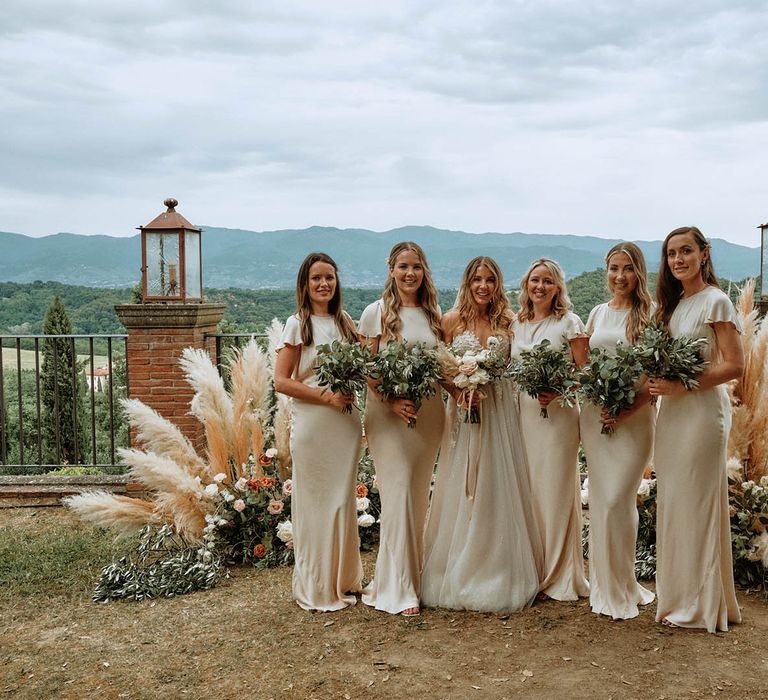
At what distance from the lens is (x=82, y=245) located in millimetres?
39188

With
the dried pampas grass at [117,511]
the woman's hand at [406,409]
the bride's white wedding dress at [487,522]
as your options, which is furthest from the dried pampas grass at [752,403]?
the dried pampas grass at [117,511]

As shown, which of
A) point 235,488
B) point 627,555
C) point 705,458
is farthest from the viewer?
point 235,488

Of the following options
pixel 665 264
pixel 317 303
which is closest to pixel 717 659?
pixel 665 264

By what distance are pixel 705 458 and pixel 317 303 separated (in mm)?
2509

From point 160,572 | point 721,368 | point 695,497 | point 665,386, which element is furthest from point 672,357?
point 160,572

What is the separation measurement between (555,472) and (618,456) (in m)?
0.44

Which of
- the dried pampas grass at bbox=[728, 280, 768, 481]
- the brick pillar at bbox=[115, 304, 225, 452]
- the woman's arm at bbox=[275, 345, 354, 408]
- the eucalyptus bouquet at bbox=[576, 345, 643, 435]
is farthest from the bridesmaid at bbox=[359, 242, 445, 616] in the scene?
the brick pillar at bbox=[115, 304, 225, 452]

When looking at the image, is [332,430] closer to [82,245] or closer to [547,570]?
[547,570]

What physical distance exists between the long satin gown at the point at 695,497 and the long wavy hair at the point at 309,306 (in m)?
1.99

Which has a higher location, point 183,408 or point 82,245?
point 82,245

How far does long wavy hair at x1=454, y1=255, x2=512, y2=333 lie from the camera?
512cm

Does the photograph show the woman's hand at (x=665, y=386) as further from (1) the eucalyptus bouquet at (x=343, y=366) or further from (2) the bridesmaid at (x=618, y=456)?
(1) the eucalyptus bouquet at (x=343, y=366)

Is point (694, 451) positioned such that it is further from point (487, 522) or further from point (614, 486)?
point (487, 522)

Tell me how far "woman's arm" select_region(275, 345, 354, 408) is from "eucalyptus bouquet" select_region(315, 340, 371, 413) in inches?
4.1
